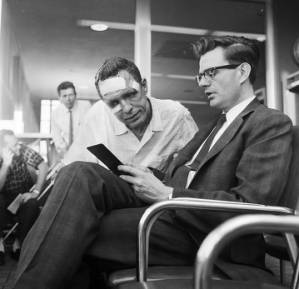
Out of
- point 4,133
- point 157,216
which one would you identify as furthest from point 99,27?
point 157,216

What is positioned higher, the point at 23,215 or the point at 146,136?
the point at 146,136

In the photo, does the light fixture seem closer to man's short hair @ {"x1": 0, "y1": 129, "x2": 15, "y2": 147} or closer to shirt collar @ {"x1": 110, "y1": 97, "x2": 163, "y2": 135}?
man's short hair @ {"x1": 0, "y1": 129, "x2": 15, "y2": 147}

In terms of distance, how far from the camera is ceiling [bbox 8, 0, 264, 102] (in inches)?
158

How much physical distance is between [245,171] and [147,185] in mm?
275

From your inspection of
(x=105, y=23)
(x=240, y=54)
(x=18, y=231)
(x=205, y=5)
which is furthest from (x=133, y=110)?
(x=205, y=5)

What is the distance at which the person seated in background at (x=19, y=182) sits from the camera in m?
3.07

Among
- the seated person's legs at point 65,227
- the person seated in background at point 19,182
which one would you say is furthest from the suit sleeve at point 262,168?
the person seated in background at point 19,182

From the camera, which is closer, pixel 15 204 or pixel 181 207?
pixel 181 207

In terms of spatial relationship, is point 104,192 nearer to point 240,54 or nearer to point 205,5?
point 240,54

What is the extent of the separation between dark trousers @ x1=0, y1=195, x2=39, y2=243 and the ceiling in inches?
48.5

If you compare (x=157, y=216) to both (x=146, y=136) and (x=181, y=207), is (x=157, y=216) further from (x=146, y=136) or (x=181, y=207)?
(x=146, y=136)

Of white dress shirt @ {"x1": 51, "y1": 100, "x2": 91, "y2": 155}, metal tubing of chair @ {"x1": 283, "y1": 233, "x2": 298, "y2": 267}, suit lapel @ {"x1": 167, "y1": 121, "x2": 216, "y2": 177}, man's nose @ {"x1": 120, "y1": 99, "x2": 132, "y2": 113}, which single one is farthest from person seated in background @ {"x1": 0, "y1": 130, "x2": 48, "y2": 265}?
metal tubing of chair @ {"x1": 283, "y1": 233, "x2": 298, "y2": 267}

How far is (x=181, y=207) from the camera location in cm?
89

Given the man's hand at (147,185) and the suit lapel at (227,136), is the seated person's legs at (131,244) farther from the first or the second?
the suit lapel at (227,136)
